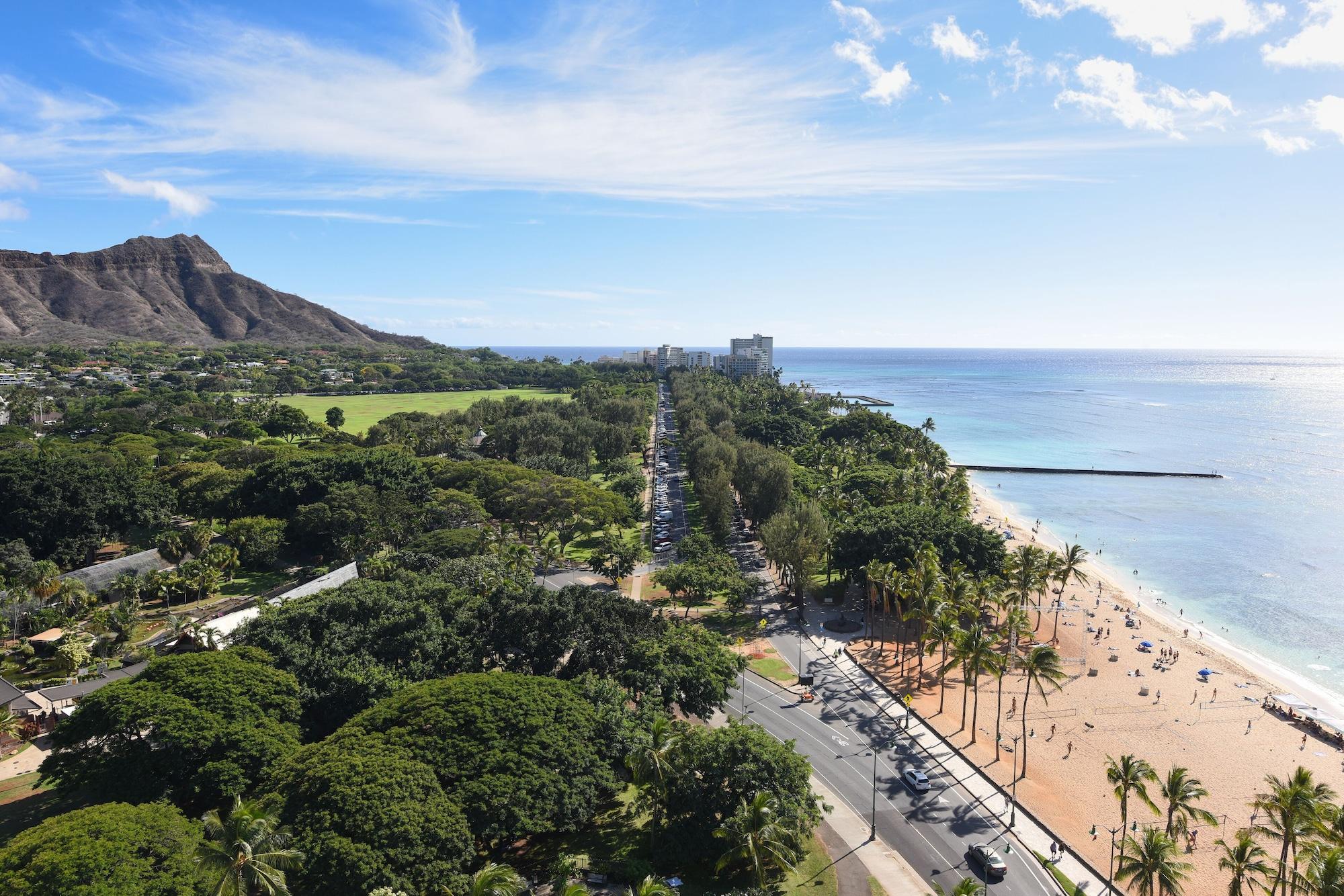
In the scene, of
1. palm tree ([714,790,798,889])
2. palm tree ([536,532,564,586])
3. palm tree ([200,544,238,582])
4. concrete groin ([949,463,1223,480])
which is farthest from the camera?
concrete groin ([949,463,1223,480])

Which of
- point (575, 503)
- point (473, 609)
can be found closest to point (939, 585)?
point (473, 609)

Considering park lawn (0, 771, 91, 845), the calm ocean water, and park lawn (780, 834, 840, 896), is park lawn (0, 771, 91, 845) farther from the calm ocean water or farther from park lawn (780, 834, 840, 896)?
the calm ocean water

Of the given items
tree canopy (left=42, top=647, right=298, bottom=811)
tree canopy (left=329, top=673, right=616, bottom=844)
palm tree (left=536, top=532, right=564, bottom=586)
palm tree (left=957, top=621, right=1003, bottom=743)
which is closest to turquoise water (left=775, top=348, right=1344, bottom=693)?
palm tree (left=957, top=621, right=1003, bottom=743)

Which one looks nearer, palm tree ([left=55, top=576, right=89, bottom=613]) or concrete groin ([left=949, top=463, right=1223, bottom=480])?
palm tree ([left=55, top=576, right=89, bottom=613])

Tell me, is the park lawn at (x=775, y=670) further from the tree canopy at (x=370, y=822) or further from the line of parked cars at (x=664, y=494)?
the line of parked cars at (x=664, y=494)

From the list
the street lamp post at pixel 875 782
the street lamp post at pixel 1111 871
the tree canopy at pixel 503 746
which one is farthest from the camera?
the street lamp post at pixel 875 782

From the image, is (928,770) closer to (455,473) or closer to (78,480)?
(455,473)

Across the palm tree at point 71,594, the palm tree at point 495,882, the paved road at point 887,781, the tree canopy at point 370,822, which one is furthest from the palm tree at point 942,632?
the palm tree at point 71,594
